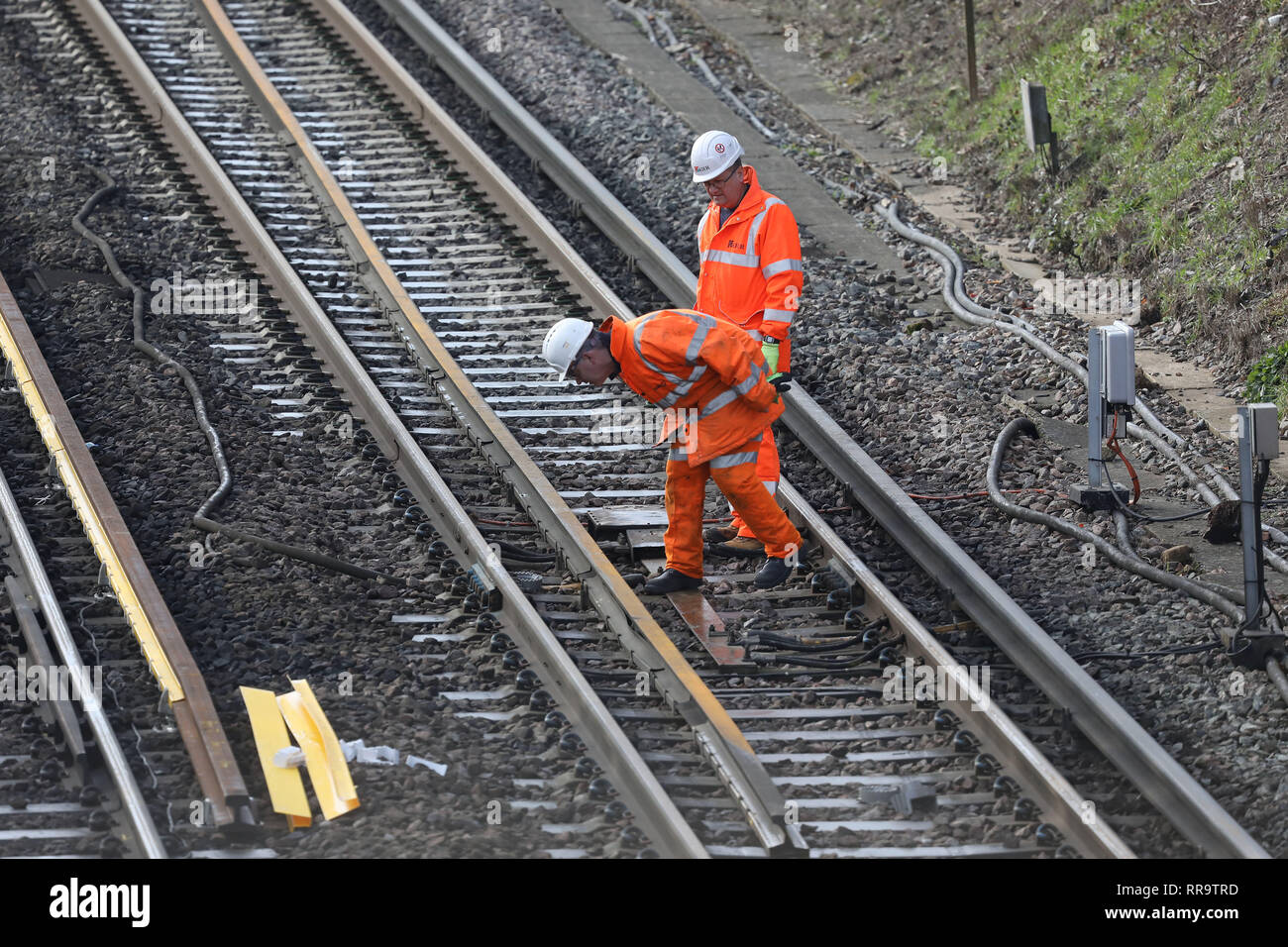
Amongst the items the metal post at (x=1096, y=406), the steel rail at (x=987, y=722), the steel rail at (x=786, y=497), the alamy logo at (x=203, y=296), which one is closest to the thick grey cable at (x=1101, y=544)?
the metal post at (x=1096, y=406)

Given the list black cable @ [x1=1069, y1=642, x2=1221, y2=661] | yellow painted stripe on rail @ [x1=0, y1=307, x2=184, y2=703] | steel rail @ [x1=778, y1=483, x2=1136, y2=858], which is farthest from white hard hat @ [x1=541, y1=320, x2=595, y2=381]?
black cable @ [x1=1069, y1=642, x2=1221, y2=661]

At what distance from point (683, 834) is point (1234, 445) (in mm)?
4691

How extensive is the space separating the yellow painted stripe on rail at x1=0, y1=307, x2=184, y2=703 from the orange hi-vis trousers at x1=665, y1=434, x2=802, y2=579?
2431 mm

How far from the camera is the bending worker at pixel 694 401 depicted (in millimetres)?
7344

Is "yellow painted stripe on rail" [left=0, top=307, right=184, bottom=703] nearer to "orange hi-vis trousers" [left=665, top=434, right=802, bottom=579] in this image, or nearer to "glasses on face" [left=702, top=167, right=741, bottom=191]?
"orange hi-vis trousers" [left=665, top=434, right=802, bottom=579]

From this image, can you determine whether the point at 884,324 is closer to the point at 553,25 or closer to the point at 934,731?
the point at 934,731

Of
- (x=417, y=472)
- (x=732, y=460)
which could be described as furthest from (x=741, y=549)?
(x=417, y=472)

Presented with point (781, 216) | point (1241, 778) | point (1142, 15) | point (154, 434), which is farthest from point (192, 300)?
point (1142, 15)

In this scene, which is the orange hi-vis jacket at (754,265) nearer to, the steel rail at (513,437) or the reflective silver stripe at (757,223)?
the reflective silver stripe at (757,223)

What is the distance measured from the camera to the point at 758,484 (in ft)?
25.5

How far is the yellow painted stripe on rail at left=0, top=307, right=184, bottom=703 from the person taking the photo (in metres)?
6.81

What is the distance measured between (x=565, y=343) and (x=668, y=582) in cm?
138
